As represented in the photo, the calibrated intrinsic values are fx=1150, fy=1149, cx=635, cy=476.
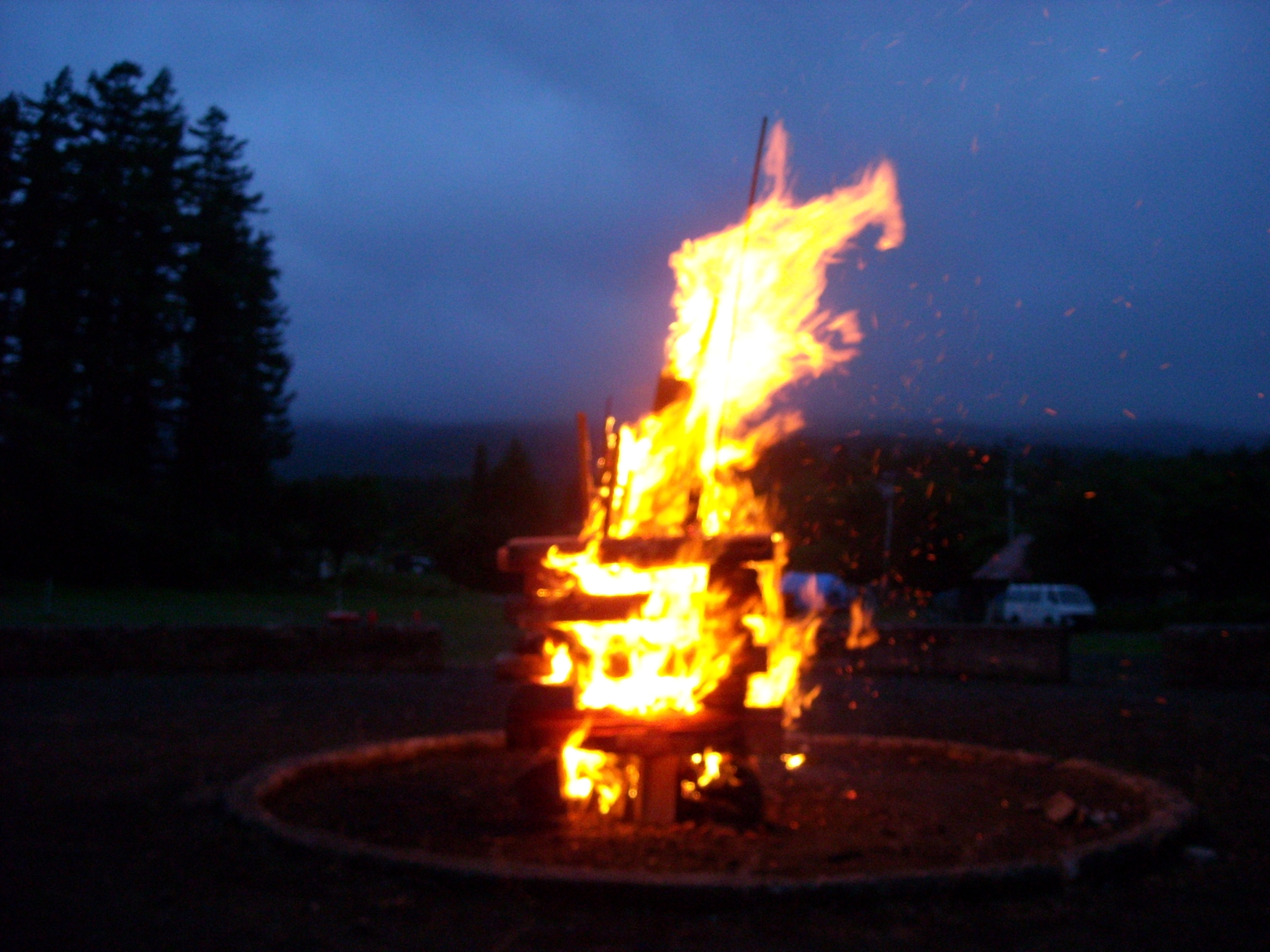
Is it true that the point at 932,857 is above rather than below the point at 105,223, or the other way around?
below

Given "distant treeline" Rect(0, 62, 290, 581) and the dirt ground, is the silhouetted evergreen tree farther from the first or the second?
the dirt ground

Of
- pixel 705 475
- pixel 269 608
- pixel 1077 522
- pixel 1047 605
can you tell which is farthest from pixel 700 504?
pixel 1077 522

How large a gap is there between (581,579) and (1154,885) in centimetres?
322

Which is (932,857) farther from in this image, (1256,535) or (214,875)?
(1256,535)

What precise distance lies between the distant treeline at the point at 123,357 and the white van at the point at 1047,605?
89.8ft

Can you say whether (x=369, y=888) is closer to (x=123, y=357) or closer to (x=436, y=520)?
(x=123, y=357)

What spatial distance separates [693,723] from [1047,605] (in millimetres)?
29707

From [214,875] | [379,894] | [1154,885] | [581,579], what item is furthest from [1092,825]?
[214,875]

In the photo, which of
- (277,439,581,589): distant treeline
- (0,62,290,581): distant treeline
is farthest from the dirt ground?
(0,62,290,581): distant treeline

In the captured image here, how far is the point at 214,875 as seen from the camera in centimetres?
489

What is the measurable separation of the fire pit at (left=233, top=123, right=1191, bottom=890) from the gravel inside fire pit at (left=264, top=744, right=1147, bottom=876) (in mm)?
21

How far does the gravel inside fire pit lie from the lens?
5.33 m

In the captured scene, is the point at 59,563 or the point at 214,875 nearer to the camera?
the point at 214,875

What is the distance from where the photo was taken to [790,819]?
244 inches
